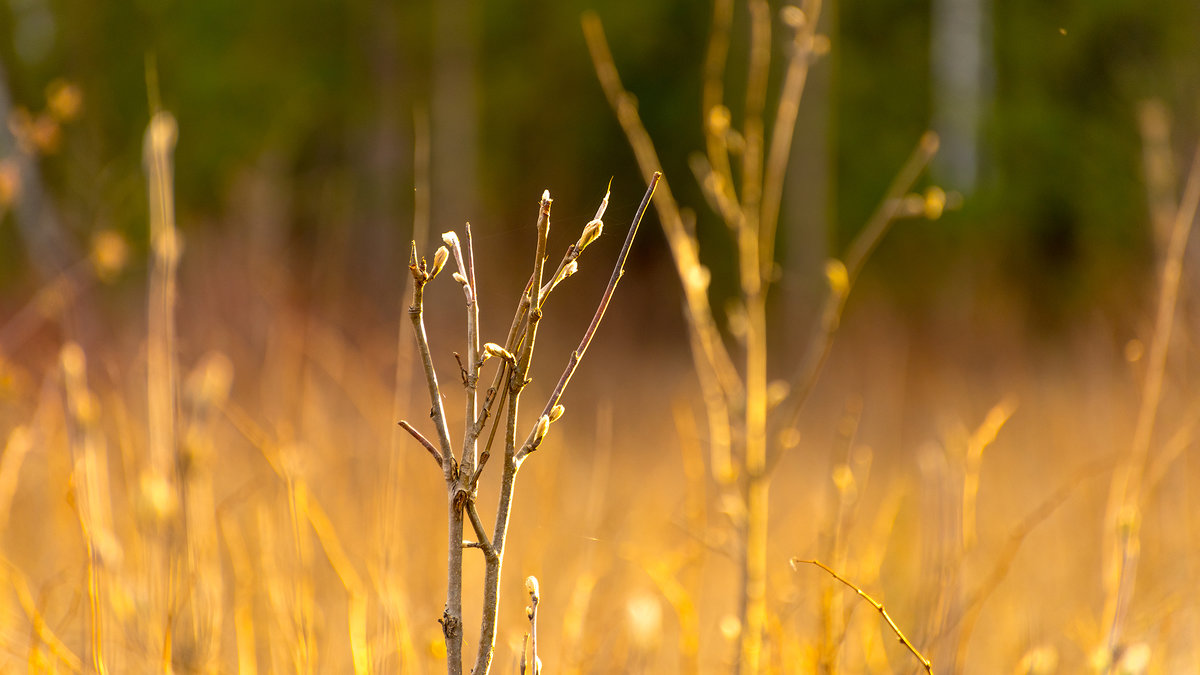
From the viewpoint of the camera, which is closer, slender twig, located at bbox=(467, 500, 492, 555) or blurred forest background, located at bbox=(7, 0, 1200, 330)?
slender twig, located at bbox=(467, 500, 492, 555)

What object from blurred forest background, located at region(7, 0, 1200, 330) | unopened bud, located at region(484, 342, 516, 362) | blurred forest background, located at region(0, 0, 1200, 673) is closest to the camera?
unopened bud, located at region(484, 342, 516, 362)

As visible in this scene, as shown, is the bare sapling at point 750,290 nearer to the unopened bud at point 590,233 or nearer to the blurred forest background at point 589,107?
the unopened bud at point 590,233

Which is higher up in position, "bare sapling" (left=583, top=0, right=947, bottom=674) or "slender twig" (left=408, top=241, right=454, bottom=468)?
"bare sapling" (left=583, top=0, right=947, bottom=674)

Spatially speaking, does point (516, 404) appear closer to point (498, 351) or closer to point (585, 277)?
point (498, 351)

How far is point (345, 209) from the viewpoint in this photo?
705 cm

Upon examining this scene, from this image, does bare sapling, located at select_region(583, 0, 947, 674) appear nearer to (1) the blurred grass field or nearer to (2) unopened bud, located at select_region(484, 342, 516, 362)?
(1) the blurred grass field

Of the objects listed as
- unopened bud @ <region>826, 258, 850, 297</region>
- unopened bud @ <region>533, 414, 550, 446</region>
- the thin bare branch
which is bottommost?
unopened bud @ <region>533, 414, 550, 446</region>

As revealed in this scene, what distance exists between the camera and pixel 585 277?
144 centimetres

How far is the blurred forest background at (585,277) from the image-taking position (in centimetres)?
164

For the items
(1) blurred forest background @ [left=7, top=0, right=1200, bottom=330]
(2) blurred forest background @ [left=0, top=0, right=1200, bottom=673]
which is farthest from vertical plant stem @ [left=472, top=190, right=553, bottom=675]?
(1) blurred forest background @ [left=7, top=0, right=1200, bottom=330]

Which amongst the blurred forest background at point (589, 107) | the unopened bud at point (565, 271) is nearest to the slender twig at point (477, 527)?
the unopened bud at point (565, 271)

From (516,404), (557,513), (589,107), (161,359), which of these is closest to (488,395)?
(516,404)

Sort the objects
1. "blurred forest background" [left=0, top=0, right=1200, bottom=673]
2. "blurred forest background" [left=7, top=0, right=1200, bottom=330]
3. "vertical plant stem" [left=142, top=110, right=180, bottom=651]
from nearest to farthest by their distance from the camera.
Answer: "vertical plant stem" [left=142, top=110, right=180, bottom=651] → "blurred forest background" [left=0, top=0, right=1200, bottom=673] → "blurred forest background" [left=7, top=0, right=1200, bottom=330]

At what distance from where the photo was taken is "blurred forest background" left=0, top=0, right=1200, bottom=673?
64.7 inches
